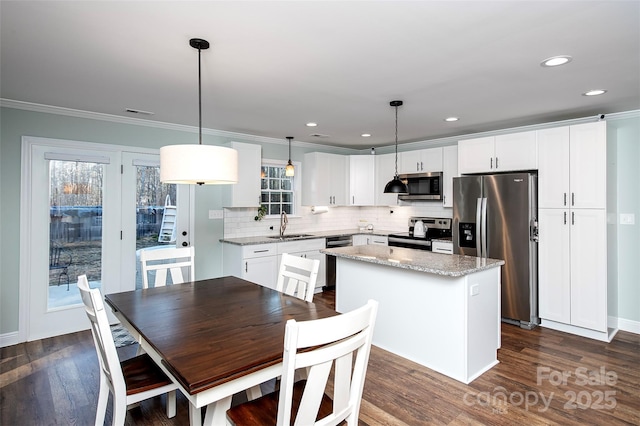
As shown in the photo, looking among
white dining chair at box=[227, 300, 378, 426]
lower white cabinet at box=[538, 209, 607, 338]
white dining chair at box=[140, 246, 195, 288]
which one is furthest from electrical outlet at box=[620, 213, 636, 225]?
white dining chair at box=[140, 246, 195, 288]

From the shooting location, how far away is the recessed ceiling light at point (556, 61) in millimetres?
2398

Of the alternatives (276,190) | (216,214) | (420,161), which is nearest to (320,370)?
(216,214)

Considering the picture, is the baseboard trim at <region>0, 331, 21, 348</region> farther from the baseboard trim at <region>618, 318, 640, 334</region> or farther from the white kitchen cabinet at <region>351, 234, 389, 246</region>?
the baseboard trim at <region>618, 318, 640, 334</region>

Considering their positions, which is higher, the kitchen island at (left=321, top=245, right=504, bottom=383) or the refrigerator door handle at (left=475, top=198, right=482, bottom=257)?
the refrigerator door handle at (left=475, top=198, right=482, bottom=257)

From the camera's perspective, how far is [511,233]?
404 centimetres

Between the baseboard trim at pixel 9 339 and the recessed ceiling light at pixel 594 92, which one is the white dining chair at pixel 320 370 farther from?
the baseboard trim at pixel 9 339

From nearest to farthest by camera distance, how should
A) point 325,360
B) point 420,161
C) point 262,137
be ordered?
point 325,360, point 262,137, point 420,161

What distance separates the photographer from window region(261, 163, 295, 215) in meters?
5.49

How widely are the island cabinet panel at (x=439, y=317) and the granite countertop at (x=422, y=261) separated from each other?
89 mm

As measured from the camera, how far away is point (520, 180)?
3.96 m

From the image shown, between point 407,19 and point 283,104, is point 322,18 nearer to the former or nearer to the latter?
point 407,19

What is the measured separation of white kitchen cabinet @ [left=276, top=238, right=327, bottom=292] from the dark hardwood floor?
6.88ft

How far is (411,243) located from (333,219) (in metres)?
1.72

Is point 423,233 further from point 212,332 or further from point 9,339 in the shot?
point 9,339
